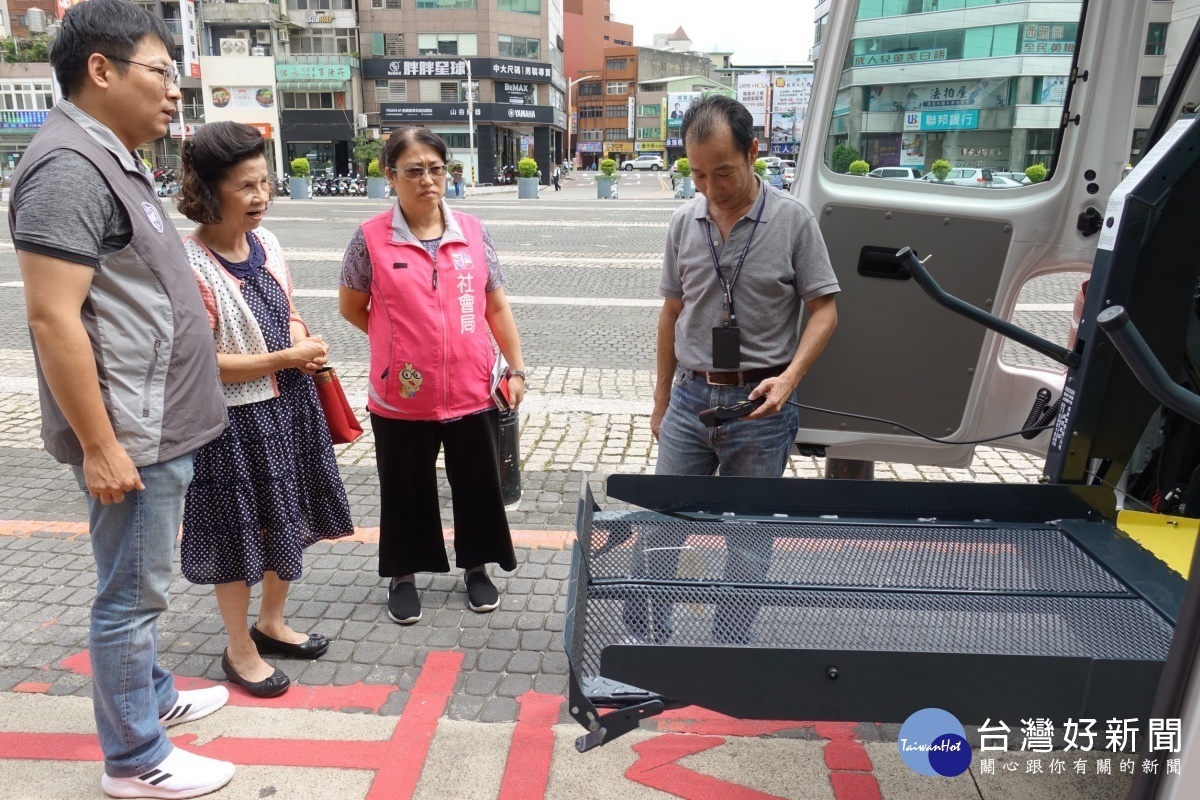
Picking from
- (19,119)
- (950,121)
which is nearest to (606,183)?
(950,121)

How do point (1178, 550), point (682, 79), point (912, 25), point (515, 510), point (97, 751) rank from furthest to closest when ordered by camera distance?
1. point (682, 79)
2. point (515, 510)
3. point (912, 25)
4. point (97, 751)
5. point (1178, 550)

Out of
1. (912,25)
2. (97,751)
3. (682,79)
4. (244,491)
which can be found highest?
(682,79)

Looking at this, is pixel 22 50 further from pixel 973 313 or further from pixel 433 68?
pixel 973 313

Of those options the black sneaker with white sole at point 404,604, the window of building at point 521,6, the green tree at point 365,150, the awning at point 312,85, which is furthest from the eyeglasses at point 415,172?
the window of building at point 521,6

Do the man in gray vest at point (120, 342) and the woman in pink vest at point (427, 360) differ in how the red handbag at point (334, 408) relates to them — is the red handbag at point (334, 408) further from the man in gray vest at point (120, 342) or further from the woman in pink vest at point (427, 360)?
the man in gray vest at point (120, 342)

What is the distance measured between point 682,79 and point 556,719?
94.1 m

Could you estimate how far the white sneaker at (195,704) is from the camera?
282 cm

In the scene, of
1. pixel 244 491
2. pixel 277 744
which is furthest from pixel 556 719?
pixel 244 491

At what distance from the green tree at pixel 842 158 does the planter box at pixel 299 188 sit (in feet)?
119

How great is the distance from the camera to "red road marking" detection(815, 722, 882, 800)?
250 centimetres

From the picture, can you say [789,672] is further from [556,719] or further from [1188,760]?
[556,719]

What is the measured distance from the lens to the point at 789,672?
1758 millimetres

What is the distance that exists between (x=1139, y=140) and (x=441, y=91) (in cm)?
5583

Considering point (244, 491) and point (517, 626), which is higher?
point (244, 491)
